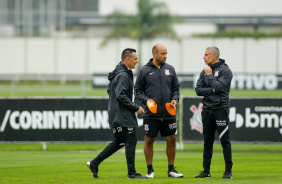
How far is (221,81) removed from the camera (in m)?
8.98

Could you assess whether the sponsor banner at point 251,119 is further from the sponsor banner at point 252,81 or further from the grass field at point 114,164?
the sponsor banner at point 252,81

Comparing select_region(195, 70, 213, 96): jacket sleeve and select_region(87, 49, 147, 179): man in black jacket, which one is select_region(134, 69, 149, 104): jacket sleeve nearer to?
select_region(87, 49, 147, 179): man in black jacket

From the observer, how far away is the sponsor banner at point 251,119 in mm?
14477

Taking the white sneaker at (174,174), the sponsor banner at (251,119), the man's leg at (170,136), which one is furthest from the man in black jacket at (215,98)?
the sponsor banner at (251,119)

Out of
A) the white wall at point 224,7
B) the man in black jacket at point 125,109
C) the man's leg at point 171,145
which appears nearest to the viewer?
the man in black jacket at point 125,109

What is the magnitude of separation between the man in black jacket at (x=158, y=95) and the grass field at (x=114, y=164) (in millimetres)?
580

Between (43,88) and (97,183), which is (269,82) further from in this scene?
(97,183)

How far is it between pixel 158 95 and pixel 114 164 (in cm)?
313

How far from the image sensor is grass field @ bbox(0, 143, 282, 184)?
9.08 m

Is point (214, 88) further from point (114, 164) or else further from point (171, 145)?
point (114, 164)

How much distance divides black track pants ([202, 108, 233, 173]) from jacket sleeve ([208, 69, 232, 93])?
39cm

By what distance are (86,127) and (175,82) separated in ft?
19.9

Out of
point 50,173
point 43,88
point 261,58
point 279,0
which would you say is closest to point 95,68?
point 261,58

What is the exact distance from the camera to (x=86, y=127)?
15.0 metres
